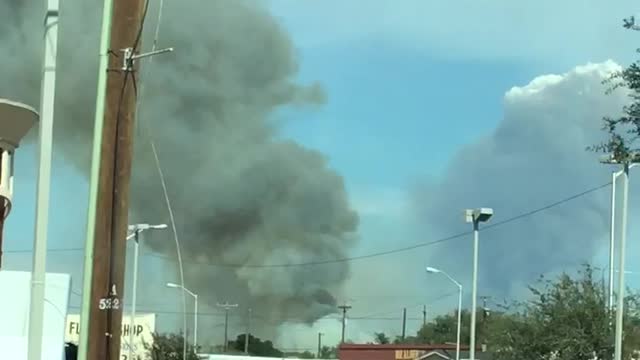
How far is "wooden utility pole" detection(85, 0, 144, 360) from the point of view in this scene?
367 inches

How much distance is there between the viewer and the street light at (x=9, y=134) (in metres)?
17.1

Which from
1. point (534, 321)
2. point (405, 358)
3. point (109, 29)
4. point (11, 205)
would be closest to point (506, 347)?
point (534, 321)

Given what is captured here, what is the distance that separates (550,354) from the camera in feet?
123

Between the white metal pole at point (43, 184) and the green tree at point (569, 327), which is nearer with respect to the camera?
the white metal pole at point (43, 184)

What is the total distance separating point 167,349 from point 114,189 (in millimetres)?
58396

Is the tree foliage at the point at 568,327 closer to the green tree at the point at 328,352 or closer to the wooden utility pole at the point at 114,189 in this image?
the wooden utility pole at the point at 114,189

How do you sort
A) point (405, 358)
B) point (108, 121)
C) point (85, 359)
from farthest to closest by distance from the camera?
point (405, 358) < point (108, 121) < point (85, 359)

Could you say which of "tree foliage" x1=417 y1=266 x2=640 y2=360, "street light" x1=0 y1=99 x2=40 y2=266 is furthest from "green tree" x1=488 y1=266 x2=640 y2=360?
"street light" x1=0 y1=99 x2=40 y2=266

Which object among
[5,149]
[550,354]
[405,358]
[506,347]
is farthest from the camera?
[405,358]

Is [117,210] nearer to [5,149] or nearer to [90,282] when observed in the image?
[90,282]

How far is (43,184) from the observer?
10039 millimetres

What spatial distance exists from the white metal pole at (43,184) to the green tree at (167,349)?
5339 cm

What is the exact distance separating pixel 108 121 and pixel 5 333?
6.59m

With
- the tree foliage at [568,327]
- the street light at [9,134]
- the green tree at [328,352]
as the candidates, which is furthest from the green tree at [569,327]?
the green tree at [328,352]
